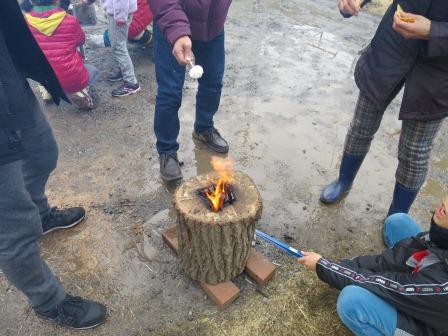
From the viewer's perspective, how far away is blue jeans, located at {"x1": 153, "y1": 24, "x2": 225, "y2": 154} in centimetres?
307

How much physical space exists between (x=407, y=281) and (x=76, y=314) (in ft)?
6.41

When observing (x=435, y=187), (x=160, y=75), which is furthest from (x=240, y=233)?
(x=435, y=187)

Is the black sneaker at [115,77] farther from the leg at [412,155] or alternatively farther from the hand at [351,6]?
the leg at [412,155]

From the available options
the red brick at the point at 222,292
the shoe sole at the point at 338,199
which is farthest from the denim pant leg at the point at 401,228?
the red brick at the point at 222,292

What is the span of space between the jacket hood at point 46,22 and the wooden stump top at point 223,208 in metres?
2.70

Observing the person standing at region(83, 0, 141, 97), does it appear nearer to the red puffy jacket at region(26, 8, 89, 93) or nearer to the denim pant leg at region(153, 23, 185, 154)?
the red puffy jacket at region(26, 8, 89, 93)

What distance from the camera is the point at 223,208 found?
228 cm

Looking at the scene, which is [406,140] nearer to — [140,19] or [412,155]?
[412,155]

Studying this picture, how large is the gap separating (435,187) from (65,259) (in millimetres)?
3511

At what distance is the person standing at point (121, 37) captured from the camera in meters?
4.44

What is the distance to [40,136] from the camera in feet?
7.62

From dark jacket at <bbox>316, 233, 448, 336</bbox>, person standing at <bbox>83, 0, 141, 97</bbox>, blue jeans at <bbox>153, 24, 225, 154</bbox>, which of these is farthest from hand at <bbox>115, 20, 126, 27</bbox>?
dark jacket at <bbox>316, 233, 448, 336</bbox>

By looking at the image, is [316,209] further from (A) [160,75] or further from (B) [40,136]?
(B) [40,136]

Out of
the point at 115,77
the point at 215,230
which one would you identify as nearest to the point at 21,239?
the point at 215,230
